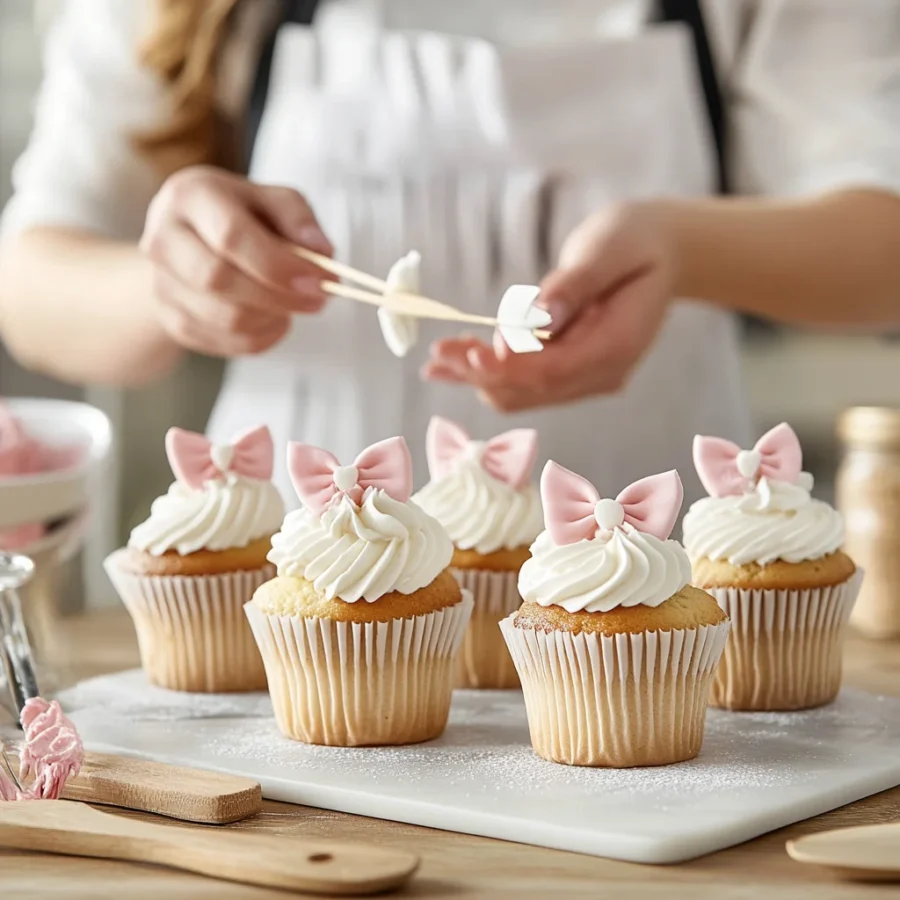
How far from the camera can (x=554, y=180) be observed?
224cm

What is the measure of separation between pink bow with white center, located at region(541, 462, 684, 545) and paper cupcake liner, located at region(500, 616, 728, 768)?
98 millimetres

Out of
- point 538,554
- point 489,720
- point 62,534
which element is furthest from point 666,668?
point 62,534

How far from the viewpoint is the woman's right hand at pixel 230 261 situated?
1.82 m

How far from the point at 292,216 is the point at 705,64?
78 centimetres

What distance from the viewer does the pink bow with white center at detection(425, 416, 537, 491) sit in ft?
5.73

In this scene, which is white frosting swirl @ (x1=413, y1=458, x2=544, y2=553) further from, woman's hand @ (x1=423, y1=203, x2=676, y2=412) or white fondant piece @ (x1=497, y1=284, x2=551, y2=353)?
white fondant piece @ (x1=497, y1=284, x2=551, y2=353)

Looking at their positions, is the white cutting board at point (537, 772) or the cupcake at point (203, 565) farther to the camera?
the cupcake at point (203, 565)

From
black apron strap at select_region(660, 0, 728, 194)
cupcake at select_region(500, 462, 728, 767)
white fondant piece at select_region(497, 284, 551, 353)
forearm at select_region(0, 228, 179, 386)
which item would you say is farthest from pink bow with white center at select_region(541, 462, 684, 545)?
black apron strap at select_region(660, 0, 728, 194)

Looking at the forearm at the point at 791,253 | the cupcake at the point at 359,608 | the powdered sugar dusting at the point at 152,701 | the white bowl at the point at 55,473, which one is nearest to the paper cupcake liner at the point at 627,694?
the cupcake at the point at 359,608

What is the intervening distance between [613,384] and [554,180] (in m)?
0.43

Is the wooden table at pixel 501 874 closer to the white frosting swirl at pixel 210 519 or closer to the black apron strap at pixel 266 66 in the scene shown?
the white frosting swirl at pixel 210 519

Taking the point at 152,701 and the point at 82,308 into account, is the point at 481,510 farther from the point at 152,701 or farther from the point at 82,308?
the point at 82,308

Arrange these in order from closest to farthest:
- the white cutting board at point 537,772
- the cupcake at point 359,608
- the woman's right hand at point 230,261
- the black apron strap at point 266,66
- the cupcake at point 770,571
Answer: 1. the white cutting board at point 537,772
2. the cupcake at point 359,608
3. the cupcake at point 770,571
4. the woman's right hand at point 230,261
5. the black apron strap at point 266,66

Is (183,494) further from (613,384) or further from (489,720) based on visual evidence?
(613,384)
